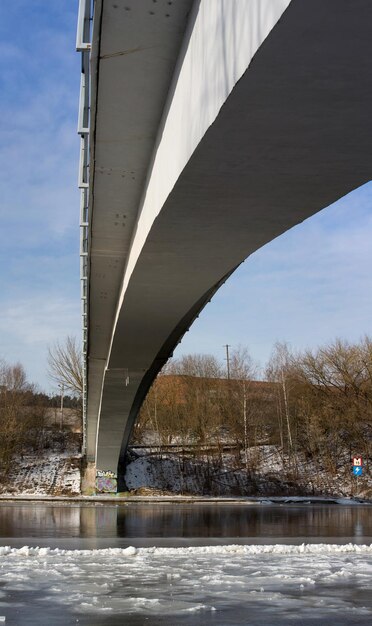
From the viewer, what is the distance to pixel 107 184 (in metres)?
11.4

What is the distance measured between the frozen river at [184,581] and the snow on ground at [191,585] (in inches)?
0.5

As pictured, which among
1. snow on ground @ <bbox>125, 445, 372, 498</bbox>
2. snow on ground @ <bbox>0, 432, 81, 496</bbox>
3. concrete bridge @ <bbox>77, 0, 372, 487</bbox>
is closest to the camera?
concrete bridge @ <bbox>77, 0, 372, 487</bbox>

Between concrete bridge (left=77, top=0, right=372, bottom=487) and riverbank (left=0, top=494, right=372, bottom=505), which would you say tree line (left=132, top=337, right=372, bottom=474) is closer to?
riverbank (left=0, top=494, right=372, bottom=505)

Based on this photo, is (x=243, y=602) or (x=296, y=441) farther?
(x=296, y=441)

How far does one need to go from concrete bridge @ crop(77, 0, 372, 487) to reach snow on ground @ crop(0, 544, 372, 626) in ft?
16.1

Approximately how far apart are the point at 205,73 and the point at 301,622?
5.61 meters

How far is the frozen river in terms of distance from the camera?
24.2ft

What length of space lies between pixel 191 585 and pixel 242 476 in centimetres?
4258

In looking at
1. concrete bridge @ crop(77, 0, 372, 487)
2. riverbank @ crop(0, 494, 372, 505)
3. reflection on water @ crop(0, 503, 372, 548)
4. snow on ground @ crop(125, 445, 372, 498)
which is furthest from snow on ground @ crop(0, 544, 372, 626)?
snow on ground @ crop(125, 445, 372, 498)

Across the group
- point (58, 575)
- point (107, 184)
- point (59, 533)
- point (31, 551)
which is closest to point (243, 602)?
point (58, 575)

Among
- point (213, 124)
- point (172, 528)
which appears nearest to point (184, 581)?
point (213, 124)

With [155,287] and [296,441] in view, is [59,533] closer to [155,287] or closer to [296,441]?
[155,287]

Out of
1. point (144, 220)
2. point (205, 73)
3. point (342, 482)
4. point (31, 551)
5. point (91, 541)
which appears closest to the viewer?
point (205, 73)

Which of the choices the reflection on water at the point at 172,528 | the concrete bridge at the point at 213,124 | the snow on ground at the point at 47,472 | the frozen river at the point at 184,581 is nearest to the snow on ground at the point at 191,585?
the frozen river at the point at 184,581
